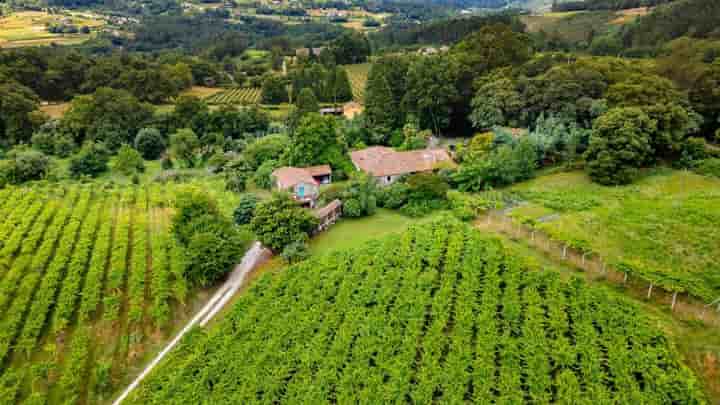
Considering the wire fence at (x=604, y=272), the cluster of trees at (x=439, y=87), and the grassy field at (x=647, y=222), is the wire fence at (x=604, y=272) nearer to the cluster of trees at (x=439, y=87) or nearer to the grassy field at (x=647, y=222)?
the grassy field at (x=647, y=222)

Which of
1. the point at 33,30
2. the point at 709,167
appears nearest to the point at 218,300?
the point at 709,167

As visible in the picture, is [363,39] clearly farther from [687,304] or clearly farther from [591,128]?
[687,304]

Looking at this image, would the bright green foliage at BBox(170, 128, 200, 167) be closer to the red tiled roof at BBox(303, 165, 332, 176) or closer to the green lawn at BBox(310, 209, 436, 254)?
the red tiled roof at BBox(303, 165, 332, 176)

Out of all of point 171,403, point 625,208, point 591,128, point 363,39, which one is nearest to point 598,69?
point 591,128

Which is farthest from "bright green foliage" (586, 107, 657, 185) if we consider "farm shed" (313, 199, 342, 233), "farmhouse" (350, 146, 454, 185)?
"farm shed" (313, 199, 342, 233)

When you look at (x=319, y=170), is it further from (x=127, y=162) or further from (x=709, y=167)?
(x=709, y=167)

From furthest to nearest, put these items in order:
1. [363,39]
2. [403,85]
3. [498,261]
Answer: [363,39] < [403,85] < [498,261]
